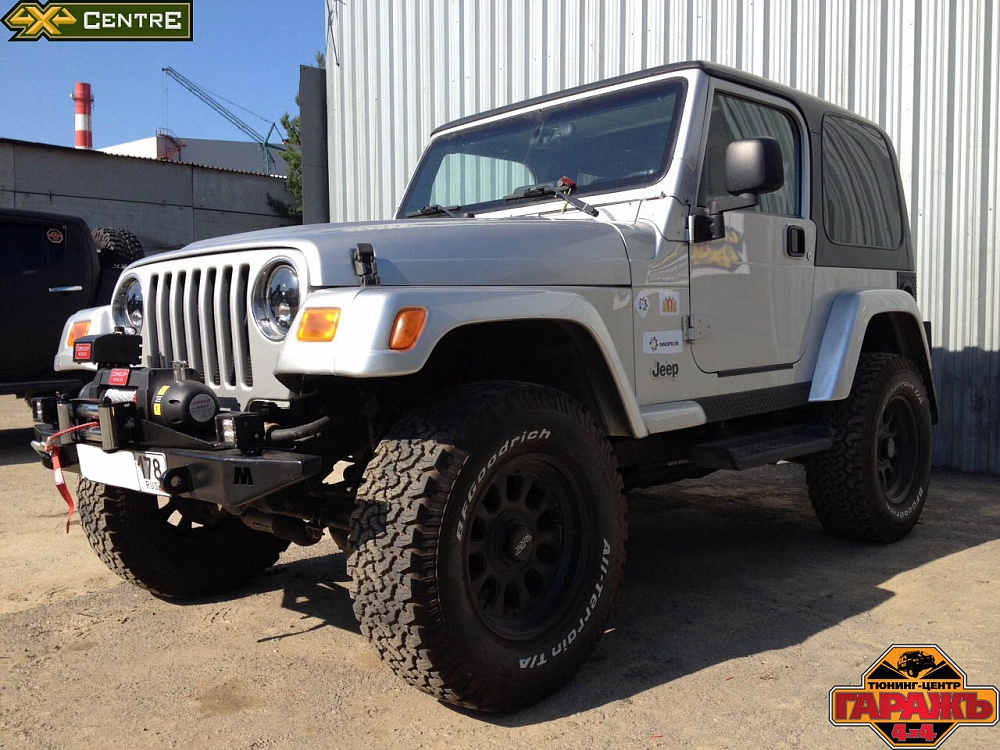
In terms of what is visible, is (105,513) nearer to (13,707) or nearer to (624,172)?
(13,707)

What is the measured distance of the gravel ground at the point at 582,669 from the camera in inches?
98.8

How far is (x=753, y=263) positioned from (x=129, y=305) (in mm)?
2556

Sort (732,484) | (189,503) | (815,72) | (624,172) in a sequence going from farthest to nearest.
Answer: (815,72), (732,484), (624,172), (189,503)

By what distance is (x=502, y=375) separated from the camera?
10.3 feet

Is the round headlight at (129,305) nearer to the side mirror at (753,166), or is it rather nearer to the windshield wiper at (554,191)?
the windshield wiper at (554,191)

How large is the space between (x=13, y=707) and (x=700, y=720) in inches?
83.2

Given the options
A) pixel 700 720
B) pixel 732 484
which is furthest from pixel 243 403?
pixel 732 484

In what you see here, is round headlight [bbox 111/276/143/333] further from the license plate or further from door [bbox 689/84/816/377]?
door [bbox 689/84/816/377]

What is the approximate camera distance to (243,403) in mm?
2637

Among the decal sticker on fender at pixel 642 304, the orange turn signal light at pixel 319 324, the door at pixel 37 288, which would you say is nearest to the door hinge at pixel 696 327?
the decal sticker on fender at pixel 642 304

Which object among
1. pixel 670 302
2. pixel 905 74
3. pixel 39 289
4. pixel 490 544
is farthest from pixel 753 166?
pixel 39 289

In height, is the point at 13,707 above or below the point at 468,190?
below

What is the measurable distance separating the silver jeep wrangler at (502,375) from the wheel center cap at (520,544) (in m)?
0.01

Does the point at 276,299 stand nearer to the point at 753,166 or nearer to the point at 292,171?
the point at 753,166
